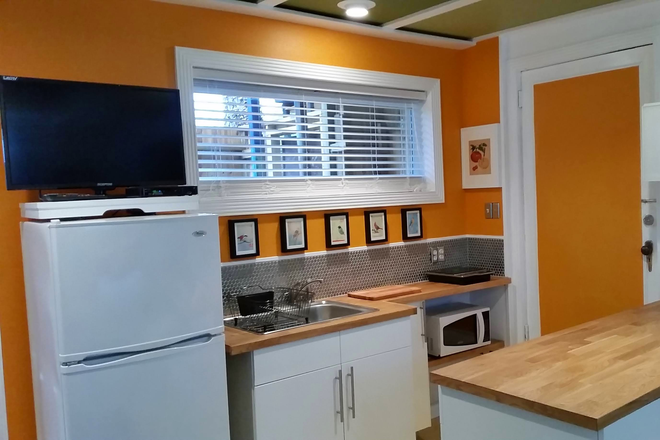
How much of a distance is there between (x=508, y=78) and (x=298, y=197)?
66.6 inches

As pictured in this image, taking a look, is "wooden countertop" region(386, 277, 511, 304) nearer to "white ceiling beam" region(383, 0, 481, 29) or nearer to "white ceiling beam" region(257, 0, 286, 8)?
"white ceiling beam" region(383, 0, 481, 29)

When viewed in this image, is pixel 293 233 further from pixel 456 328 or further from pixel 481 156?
pixel 481 156

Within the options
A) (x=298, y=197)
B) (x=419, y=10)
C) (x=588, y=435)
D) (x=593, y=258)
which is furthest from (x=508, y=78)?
(x=588, y=435)

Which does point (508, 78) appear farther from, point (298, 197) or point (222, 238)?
point (222, 238)

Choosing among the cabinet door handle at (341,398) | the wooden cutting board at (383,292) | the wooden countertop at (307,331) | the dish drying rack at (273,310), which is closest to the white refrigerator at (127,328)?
the wooden countertop at (307,331)

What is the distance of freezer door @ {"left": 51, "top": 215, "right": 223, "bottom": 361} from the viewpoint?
6.59 feet

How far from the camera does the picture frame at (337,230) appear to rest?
3373mm

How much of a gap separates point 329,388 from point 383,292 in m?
0.82

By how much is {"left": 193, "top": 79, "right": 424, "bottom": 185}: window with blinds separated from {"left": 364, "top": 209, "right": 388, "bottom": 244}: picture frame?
0.83 feet

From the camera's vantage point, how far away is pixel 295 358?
2.58 metres

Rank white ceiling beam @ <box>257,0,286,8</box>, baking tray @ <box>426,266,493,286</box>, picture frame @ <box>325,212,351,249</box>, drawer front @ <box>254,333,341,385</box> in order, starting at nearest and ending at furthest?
1. drawer front @ <box>254,333,341,385</box>
2. white ceiling beam @ <box>257,0,286,8</box>
3. picture frame @ <box>325,212,351,249</box>
4. baking tray @ <box>426,266,493,286</box>

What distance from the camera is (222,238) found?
2.96 meters

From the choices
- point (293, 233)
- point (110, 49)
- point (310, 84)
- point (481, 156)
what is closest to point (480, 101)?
point (481, 156)

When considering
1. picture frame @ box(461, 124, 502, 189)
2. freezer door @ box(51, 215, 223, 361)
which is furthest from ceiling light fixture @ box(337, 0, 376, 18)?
freezer door @ box(51, 215, 223, 361)
